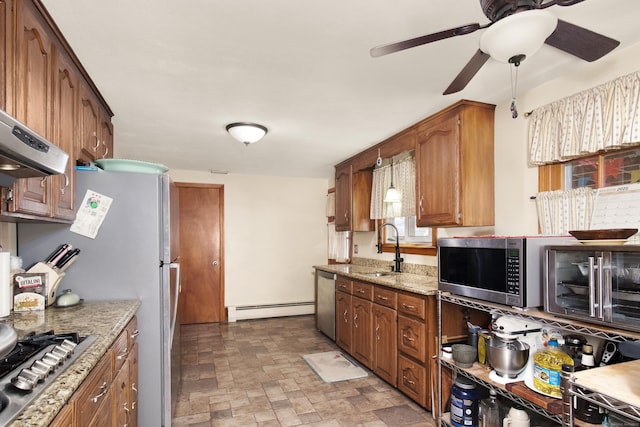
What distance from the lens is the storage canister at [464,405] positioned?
87.9 inches

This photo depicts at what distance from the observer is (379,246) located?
13.8ft

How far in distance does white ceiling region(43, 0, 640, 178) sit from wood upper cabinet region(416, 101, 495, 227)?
12cm

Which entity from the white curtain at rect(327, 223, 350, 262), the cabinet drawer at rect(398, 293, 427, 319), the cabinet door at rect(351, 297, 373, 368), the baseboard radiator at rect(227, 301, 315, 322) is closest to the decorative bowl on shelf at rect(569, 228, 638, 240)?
the cabinet drawer at rect(398, 293, 427, 319)

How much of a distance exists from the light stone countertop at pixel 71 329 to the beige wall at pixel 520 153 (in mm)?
2542

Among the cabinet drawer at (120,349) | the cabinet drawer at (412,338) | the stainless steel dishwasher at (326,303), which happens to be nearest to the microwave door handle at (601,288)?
the cabinet drawer at (412,338)

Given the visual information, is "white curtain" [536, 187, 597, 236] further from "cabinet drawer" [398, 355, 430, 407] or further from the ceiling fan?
"cabinet drawer" [398, 355, 430, 407]

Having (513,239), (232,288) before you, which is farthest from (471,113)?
(232,288)

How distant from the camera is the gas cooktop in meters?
0.88

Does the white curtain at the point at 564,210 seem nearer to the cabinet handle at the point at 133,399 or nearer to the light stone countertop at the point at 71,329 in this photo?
the light stone countertop at the point at 71,329

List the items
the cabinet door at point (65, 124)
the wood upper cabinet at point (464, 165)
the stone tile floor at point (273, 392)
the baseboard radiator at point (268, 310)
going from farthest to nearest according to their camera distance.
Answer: the baseboard radiator at point (268, 310)
the wood upper cabinet at point (464, 165)
the stone tile floor at point (273, 392)
the cabinet door at point (65, 124)

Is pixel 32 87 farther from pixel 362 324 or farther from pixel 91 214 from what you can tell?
pixel 362 324

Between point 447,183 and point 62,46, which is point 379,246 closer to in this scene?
point 447,183

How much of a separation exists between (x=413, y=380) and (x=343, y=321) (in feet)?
4.32

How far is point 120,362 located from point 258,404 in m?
1.46
